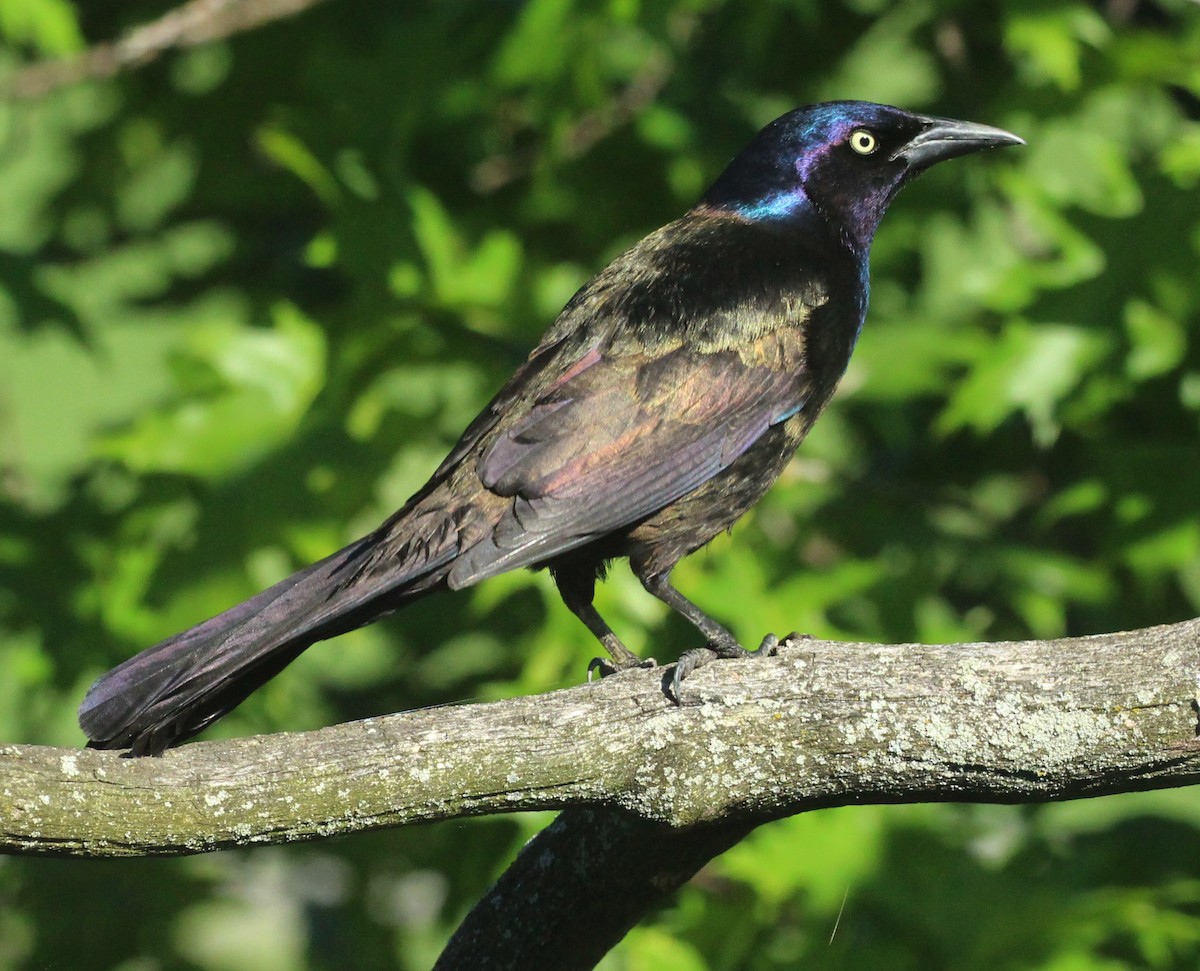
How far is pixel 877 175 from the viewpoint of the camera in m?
4.12

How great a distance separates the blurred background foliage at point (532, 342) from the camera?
13.3 ft

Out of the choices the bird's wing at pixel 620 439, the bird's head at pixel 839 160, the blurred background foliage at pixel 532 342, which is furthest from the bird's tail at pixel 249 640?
the bird's head at pixel 839 160

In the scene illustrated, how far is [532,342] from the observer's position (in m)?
4.36

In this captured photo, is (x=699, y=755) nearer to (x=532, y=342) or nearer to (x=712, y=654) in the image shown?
(x=712, y=654)

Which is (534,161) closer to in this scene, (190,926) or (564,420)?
(564,420)

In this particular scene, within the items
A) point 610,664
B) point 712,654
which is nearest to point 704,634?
point 610,664

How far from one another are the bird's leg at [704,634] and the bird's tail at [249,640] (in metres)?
0.51

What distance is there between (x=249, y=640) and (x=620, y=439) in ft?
2.93

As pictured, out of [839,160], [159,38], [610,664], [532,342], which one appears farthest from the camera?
[159,38]

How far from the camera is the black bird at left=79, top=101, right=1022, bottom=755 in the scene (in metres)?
2.82

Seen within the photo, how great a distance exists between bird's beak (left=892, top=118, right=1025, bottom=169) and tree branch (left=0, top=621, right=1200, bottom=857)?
186 centimetres

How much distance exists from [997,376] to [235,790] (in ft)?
7.90

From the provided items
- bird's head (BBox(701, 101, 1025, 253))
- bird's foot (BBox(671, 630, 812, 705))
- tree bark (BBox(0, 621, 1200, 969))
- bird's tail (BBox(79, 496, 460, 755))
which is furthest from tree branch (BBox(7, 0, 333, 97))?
tree bark (BBox(0, 621, 1200, 969))

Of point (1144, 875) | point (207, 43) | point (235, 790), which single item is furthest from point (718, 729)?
point (207, 43)
